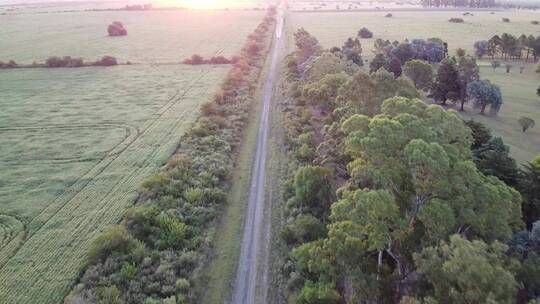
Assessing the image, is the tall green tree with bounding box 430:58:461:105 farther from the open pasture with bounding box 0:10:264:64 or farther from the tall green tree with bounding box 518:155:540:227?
the open pasture with bounding box 0:10:264:64

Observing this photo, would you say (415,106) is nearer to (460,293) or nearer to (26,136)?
(460,293)

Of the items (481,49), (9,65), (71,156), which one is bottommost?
(71,156)

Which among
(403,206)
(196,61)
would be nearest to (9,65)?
(196,61)

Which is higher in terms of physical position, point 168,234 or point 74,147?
point 74,147

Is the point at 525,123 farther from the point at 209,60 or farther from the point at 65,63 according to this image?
the point at 65,63

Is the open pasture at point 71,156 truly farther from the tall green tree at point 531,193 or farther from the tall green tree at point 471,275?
the tall green tree at point 531,193

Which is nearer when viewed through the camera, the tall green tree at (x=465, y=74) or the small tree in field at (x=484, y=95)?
the small tree in field at (x=484, y=95)

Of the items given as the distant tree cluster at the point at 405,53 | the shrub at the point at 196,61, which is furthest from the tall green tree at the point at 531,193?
the shrub at the point at 196,61
